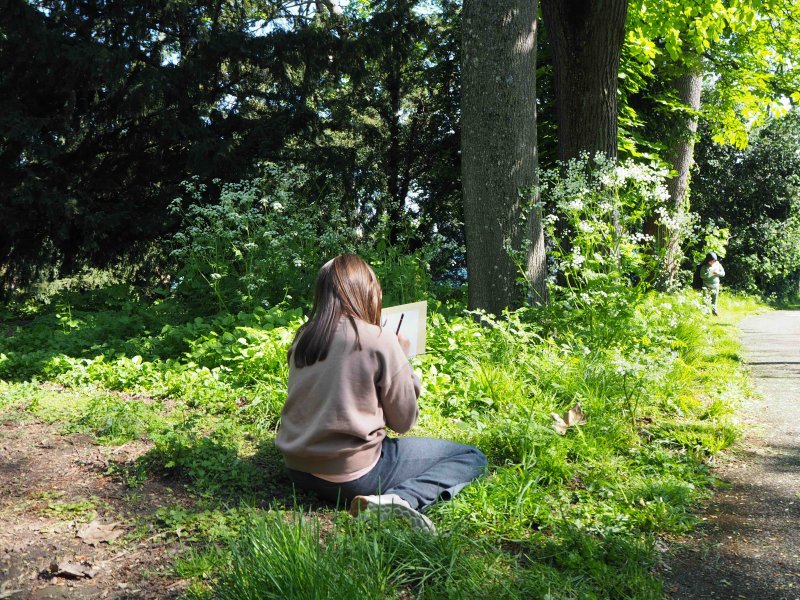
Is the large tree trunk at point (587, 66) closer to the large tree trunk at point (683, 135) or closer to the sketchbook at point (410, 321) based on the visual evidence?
the large tree trunk at point (683, 135)

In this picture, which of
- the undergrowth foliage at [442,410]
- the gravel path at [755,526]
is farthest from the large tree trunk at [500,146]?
the gravel path at [755,526]

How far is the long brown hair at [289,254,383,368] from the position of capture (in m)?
3.49

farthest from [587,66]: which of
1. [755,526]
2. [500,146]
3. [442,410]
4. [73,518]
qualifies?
[73,518]

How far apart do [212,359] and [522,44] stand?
443cm

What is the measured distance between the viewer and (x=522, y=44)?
7.34 metres

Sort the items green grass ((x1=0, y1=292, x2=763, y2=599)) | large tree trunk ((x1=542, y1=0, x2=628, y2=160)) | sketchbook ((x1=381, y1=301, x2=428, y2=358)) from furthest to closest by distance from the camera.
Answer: large tree trunk ((x1=542, y1=0, x2=628, y2=160)), sketchbook ((x1=381, y1=301, x2=428, y2=358)), green grass ((x1=0, y1=292, x2=763, y2=599))

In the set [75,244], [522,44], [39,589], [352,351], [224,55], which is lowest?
[39,589]

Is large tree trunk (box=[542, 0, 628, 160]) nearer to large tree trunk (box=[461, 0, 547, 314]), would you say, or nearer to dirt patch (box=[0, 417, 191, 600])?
large tree trunk (box=[461, 0, 547, 314])

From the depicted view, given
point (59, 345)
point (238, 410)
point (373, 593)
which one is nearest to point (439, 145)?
point (59, 345)

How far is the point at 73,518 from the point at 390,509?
1.55m

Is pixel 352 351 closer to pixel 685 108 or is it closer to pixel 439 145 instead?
pixel 685 108

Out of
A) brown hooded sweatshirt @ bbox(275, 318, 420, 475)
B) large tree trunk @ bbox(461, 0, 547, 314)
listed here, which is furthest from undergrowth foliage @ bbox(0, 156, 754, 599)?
large tree trunk @ bbox(461, 0, 547, 314)

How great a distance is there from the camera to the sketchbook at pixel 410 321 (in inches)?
156

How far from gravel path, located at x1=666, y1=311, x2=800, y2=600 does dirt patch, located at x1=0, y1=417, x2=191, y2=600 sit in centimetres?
228
